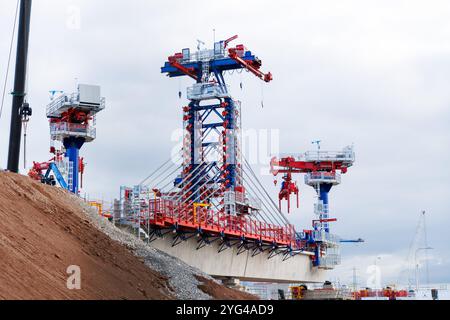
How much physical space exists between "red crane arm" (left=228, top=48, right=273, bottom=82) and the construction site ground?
126 feet

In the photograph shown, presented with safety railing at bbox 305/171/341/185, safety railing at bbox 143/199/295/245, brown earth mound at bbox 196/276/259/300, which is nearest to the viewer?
brown earth mound at bbox 196/276/259/300

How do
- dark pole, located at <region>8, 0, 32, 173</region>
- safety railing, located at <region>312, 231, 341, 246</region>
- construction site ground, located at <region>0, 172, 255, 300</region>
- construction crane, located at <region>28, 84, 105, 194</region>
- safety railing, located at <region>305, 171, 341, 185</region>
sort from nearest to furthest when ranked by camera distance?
construction site ground, located at <region>0, 172, 255, 300</region> < dark pole, located at <region>8, 0, 32, 173</region> < construction crane, located at <region>28, 84, 105, 194</region> < safety railing, located at <region>312, 231, 341, 246</region> < safety railing, located at <region>305, 171, 341, 185</region>

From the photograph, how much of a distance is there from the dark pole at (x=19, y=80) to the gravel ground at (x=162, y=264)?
18.9ft

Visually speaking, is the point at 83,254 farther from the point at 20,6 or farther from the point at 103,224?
the point at 20,6

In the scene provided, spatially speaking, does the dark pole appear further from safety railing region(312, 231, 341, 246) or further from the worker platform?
safety railing region(312, 231, 341, 246)

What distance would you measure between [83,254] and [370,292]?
297 ft

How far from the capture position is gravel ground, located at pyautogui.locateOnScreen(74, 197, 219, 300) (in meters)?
40.6

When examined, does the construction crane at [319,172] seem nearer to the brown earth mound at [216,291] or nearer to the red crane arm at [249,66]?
the red crane arm at [249,66]

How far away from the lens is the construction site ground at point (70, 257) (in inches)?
1153

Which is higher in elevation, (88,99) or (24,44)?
(88,99)

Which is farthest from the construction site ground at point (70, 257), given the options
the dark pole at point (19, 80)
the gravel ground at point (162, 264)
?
the dark pole at point (19, 80)

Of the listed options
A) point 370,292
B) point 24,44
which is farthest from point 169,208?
point 370,292

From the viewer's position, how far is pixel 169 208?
187ft

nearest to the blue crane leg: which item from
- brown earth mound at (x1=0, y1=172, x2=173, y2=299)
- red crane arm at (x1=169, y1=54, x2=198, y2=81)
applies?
red crane arm at (x1=169, y1=54, x2=198, y2=81)
